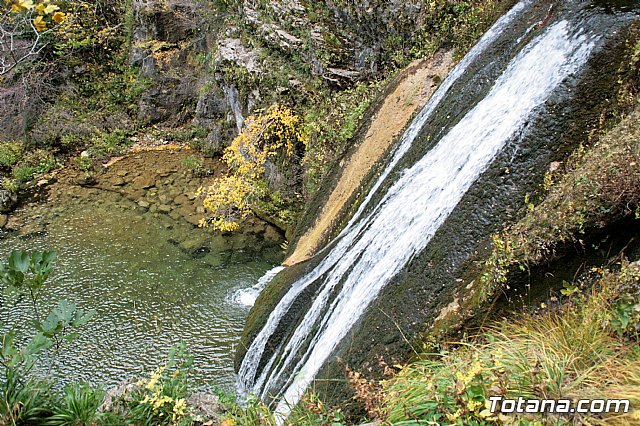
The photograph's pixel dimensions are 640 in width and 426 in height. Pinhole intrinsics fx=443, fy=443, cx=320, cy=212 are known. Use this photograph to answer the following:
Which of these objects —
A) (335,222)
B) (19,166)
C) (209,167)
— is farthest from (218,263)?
(19,166)

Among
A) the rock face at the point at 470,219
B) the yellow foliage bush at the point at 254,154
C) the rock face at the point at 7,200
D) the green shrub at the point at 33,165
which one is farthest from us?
the green shrub at the point at 33,165

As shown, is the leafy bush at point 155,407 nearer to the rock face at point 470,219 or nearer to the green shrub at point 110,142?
the rock face at point 470,219

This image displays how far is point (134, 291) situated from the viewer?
7.37 meters

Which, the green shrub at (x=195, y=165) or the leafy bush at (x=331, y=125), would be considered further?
the green shrub at (x=195, y=165)

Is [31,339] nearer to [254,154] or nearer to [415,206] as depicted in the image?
[415,206]

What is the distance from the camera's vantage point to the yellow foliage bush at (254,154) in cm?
821

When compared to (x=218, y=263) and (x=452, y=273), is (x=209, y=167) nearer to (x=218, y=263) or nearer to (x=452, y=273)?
(x=218, y=263)

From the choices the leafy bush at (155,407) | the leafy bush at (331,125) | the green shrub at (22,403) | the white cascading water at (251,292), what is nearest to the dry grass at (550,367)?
the leafy bush at (155,407)

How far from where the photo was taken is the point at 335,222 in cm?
617

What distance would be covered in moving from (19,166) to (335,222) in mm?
9610

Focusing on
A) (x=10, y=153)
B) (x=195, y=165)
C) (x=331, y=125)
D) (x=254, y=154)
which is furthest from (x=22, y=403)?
(x=10, y=153)

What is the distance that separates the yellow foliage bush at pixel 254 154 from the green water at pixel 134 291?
93 centimetres

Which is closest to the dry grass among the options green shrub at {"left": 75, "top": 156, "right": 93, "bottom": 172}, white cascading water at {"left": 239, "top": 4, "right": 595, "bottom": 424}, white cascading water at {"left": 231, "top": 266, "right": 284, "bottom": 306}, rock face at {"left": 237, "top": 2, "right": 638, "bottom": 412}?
rock face at {"left": 237, "top": 2, "right": 638, "bottom": 412}

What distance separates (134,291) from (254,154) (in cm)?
325
